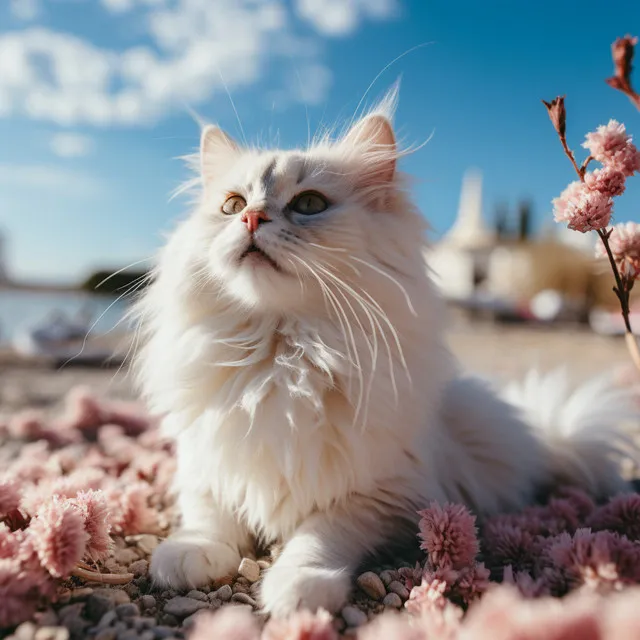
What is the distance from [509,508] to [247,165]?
4.19ft

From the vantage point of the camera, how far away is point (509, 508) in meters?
1.60

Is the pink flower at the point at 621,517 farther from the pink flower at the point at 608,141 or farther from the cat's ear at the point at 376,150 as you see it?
the cat's ear at the point at 376,150

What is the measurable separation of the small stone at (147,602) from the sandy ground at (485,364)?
66 centimetres

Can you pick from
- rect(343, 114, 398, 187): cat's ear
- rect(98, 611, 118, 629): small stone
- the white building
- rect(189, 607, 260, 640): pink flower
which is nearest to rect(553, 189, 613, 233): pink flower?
rect(343, 114, 398, 187): cat's ear

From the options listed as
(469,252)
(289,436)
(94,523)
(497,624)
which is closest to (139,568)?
(94,523)

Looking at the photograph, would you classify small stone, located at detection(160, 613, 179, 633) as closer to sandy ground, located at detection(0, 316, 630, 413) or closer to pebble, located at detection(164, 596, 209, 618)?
pebble, located at detection(164, 596, 209, 618)

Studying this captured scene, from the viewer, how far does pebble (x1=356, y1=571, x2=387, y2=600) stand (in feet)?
3.63

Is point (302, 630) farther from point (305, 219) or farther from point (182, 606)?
point (305, 219)

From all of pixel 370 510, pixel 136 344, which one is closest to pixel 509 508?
pixel 370 510

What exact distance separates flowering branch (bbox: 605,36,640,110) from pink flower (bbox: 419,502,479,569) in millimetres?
853

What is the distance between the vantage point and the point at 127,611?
0.99m

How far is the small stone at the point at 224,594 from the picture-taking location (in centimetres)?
109

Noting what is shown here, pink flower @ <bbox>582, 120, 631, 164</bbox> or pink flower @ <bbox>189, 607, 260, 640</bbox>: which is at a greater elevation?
pink flower @ <bbox>582, 120, 631, 164</bbox>

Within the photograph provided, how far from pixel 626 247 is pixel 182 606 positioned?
45.0 inches
